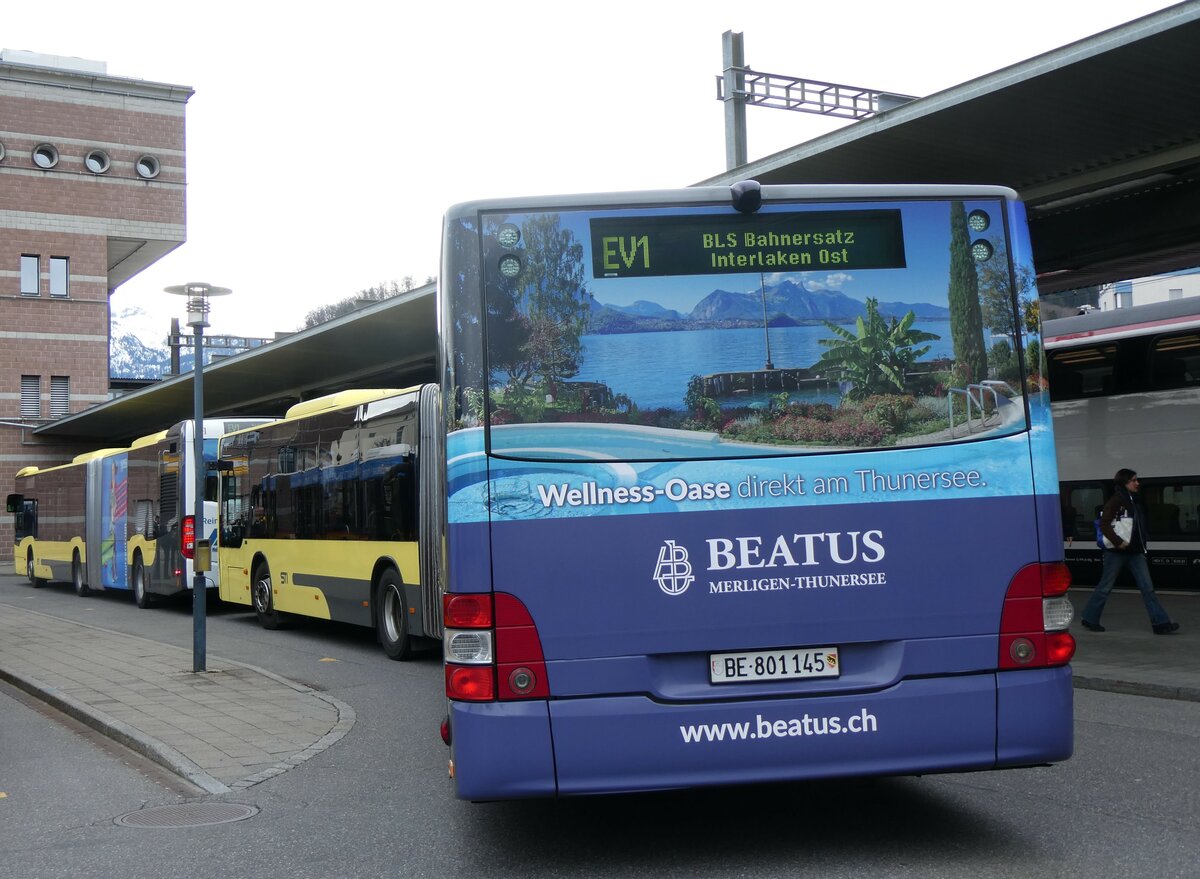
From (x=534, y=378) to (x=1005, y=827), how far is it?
9.83ft

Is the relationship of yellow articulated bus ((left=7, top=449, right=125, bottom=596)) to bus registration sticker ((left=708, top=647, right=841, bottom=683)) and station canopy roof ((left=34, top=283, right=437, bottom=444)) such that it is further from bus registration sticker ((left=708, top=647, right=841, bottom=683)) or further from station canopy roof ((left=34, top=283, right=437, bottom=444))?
bus registration sticker ((left=708, top=647, right=841, bottom=683))

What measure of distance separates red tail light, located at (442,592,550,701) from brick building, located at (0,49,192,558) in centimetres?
5038

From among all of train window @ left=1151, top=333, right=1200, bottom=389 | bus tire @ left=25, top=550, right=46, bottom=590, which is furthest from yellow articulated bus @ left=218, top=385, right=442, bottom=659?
bus tire @ left=25, top=550, right=46, bottom=590

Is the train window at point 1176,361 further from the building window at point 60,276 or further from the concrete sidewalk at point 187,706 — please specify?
the building window at point 60,276

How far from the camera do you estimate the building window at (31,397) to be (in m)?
52.5

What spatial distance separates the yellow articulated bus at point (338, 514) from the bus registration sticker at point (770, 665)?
24.8ft

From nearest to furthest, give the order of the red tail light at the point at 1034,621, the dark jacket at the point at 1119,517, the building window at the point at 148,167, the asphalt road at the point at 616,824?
the red tail light at the point at 1034,621 → the asphalt road at the point at 616,824 → the dark jacket at the point at 1119,517 → the building window at the point at 148,167

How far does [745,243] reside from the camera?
5.56 meters

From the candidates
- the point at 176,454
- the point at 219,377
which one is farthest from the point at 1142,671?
the point at 219,377

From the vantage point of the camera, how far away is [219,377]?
33750 millimetres

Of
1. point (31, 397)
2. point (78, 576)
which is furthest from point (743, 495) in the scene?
point (31, 397)

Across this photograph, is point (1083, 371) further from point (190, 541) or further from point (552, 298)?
point (552, 298)

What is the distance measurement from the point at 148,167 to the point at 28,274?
247 inches

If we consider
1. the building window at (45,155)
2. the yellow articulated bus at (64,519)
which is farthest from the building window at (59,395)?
the yellow articulated bus at (64,519)
